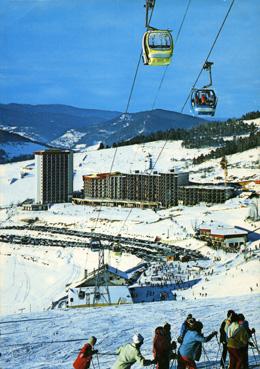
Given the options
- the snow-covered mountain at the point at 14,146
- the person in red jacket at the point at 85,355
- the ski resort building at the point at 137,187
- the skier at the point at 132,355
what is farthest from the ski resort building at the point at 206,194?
the snow-covered mountain at the point at 14,146

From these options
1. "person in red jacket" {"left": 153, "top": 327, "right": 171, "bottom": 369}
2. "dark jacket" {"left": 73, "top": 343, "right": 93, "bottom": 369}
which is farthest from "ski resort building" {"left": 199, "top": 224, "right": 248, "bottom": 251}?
"dark jacket" {"left": 73, "top": 343, "right": 93, "bottom": 369}

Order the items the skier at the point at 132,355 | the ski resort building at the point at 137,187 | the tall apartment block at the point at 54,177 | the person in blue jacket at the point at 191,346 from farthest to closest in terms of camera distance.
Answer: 1. the tall apartment block at the point at 54,177
2. the ski resort building at the point at 137,187
3. the person in blue jacket at the point at 191,346
4. the skier at the point at 132,355

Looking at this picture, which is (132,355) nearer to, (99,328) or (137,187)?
(99,328)

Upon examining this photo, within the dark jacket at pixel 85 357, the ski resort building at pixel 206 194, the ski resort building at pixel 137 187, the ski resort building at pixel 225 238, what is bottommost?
the dark jacket at pixel 85 357

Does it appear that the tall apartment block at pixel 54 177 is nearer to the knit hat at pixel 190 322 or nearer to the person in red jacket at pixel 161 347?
the person in red jacket at pixel 161 347

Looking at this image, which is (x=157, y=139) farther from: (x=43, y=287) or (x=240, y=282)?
(x=240, y=282)

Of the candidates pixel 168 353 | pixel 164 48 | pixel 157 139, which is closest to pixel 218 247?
pixel 164 48

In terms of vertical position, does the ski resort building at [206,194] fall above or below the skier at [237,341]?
above
